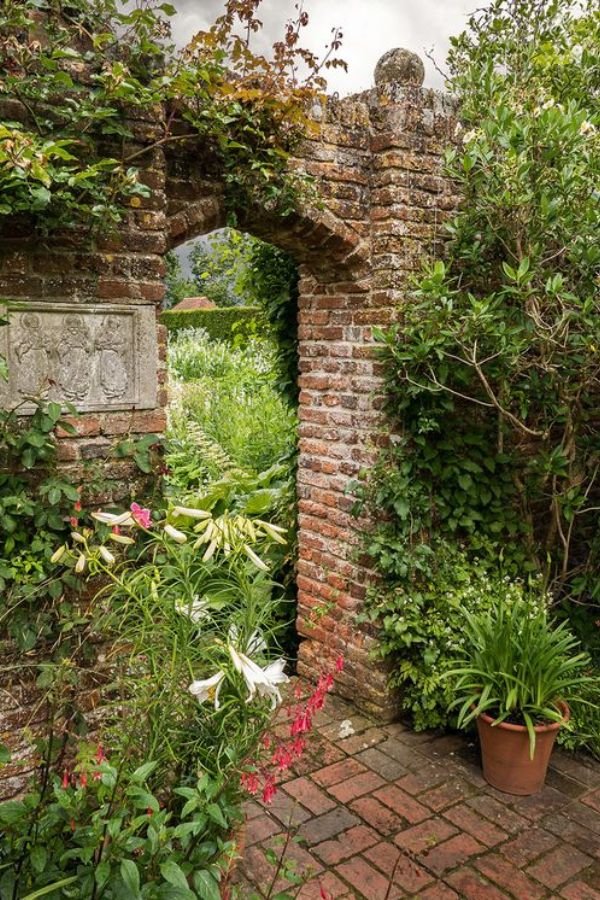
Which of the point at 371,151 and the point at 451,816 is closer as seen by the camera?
the point at 451,816

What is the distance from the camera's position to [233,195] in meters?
3.24

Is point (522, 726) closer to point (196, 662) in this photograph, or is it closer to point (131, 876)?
point (196, 662)

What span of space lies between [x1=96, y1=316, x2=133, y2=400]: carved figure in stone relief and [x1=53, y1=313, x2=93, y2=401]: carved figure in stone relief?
5 centimetres

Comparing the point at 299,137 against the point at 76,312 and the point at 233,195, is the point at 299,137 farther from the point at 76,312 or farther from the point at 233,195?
the point at 76,312

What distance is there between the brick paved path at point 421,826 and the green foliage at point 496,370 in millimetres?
384

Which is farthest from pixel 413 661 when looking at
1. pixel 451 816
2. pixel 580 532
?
pixel 580 532

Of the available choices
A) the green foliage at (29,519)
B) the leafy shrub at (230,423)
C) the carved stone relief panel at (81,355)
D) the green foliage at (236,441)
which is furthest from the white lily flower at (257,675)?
the leafy shrub at (230,423)

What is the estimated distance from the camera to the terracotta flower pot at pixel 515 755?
3197 millimetres

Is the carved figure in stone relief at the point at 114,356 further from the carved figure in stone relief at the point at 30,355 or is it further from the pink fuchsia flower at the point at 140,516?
the pink fuchsia flower at the point at 140,516

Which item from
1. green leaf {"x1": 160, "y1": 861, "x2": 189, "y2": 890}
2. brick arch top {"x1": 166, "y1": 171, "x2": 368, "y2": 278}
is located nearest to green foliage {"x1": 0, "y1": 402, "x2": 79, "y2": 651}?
brick arch top {"x1": 166, "y1": 171, "x2": 368, "y2": 278}

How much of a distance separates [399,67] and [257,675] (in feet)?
10.3

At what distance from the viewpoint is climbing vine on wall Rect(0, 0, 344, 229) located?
2.41 meters

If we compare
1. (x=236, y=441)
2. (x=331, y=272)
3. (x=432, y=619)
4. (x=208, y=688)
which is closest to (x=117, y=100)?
(x=331, y=272)

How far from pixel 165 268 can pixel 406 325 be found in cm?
126
